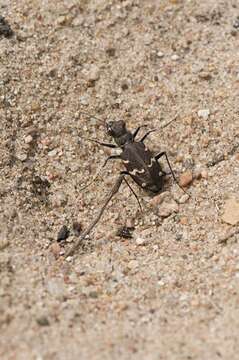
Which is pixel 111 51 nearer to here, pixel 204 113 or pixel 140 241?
pixel 204 113

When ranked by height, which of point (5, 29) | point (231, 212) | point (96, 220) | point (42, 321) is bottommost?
point (231, 212)

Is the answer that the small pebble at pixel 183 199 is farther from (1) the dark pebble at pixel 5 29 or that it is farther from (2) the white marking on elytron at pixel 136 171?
(1) the dark pebble at pixel 5 29

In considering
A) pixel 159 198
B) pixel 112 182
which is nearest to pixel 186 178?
pixel 159 198

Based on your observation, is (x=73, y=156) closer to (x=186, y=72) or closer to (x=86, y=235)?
(x=86, y=235)

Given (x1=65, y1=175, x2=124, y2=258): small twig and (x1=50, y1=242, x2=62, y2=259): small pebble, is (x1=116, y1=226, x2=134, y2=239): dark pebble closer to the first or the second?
(x1=65, y1=175, x2=124, y2=258): small twig

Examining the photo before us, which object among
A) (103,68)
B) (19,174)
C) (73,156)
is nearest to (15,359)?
(19,174)

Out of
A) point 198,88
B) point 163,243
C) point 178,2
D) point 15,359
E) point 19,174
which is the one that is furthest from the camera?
point 178,2
